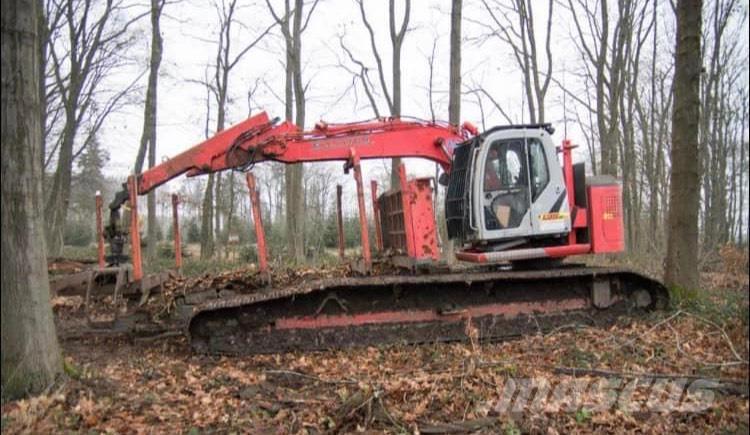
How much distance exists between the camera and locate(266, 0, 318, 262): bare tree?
57.6 feet

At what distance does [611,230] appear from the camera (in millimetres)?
7484

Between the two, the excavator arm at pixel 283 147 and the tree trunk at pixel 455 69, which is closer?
the excavator arm at pixel 283 147

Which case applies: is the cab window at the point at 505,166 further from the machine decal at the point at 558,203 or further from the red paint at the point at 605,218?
the red paint at the point at 605,218

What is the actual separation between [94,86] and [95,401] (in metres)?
19.8

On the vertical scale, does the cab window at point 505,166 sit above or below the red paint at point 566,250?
above

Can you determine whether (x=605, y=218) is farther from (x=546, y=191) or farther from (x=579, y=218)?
(x=546, y=191)

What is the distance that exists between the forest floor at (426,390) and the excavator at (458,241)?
0.53 meters

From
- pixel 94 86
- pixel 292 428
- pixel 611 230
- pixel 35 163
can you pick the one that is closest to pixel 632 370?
pixel 611 230

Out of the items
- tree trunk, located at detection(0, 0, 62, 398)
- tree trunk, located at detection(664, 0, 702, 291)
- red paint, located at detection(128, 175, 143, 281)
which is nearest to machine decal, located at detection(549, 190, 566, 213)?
tree trunk, located at detection(664, 0, 702, 291)

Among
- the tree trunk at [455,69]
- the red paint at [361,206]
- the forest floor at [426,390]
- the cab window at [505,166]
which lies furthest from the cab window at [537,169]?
the tree trunk at [455,69]

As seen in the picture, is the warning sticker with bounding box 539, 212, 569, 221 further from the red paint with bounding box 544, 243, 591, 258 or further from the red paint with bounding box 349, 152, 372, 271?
the red paint with bounding box 349, 152, 372, 271

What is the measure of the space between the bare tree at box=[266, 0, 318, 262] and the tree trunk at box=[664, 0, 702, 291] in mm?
10929

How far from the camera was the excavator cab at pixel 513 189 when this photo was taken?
7191 mm

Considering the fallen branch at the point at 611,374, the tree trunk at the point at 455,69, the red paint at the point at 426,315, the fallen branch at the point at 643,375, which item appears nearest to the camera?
the fallen branch at the point at 643,375
